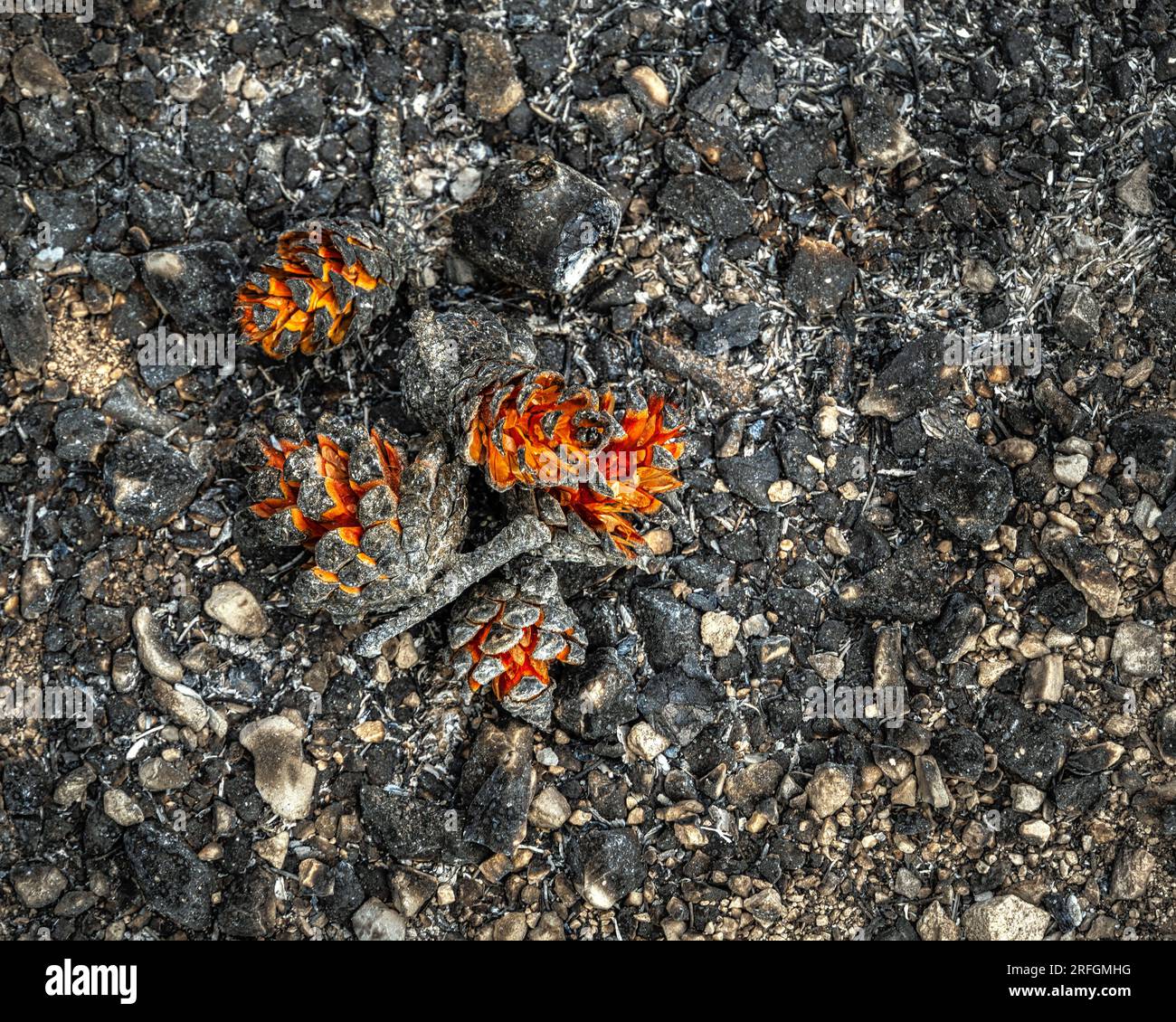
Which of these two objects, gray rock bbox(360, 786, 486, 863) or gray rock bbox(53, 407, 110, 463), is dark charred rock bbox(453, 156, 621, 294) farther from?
gray rock bbox(360, 786, 486, 863)

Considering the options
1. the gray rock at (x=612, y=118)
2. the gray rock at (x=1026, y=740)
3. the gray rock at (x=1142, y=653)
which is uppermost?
the gray rock at (x=612, y=118)

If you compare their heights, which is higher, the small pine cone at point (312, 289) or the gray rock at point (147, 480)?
the small pine cone at point (312, 289)

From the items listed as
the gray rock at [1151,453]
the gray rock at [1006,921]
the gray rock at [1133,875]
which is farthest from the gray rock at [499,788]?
the gray rock at [1151,453]

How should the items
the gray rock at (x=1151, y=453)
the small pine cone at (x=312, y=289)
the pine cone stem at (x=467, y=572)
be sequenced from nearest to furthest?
the pine cone stem at (x=467, y=572)
the small pine cone at (x=312, y=289)
the gray rock at (x=1151, y=453)

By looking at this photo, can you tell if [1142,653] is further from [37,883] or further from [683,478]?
[37,883]

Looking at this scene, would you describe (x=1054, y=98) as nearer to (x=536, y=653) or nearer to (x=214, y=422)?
(x=536, y=653)

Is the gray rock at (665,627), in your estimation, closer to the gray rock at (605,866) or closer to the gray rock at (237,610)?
the gray rock at (605,866)

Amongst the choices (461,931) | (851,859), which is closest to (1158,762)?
(851,859)
